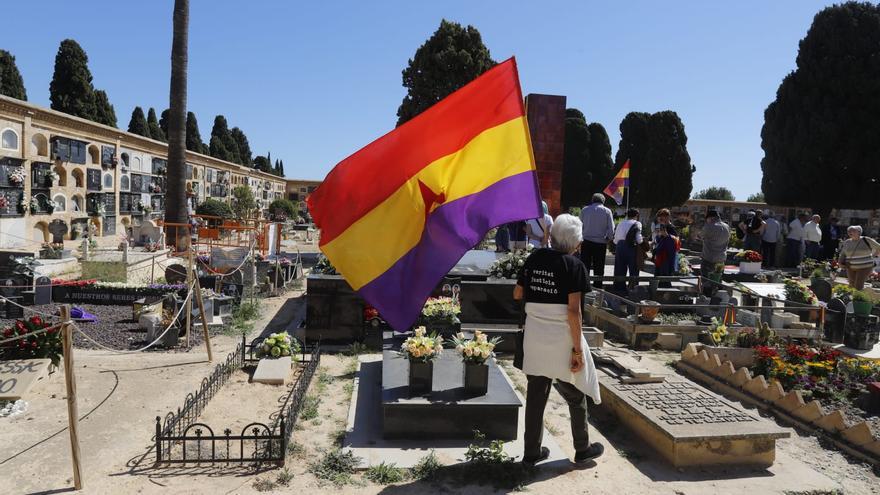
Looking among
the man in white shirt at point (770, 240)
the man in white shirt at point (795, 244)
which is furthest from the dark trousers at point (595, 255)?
the man in white shirt at point (795, 244)

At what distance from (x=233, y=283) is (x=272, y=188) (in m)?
59.4

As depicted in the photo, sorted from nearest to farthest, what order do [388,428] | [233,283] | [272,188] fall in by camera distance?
[388,428]
[233,283]
[272,188]

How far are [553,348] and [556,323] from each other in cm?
20

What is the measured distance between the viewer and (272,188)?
69.4 metres

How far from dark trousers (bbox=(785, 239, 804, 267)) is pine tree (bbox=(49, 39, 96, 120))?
35.3 m

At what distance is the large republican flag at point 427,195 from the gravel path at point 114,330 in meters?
5.50

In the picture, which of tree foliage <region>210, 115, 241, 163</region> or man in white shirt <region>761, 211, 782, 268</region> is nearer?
man in white shirt <region>761, 211, 782, 268</region>

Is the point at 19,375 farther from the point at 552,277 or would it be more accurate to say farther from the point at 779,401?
the point at 779,401

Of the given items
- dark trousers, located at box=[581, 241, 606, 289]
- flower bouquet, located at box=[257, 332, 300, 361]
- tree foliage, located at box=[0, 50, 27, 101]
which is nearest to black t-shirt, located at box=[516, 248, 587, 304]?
flower bouquet, located at box=[257, 332, 300, 361]

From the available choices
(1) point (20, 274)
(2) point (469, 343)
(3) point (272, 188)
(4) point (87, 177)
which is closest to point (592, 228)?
(2) point (469, 343)

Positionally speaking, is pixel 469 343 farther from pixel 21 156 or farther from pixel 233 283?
pixel 21 156

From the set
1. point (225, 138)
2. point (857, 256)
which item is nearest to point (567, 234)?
point (857, 256)

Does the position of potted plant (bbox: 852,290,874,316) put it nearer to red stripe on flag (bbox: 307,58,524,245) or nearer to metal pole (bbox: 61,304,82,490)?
red stripe on flag (bbox: 307,58,524,245)

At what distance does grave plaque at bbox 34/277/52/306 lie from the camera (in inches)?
456
